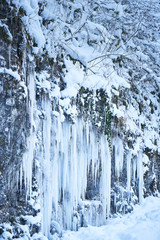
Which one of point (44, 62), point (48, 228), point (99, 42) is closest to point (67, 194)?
point (48, 228)

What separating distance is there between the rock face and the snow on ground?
0.21 meters

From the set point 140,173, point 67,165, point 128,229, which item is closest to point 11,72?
point 67,165

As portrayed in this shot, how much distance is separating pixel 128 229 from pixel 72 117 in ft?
6.98

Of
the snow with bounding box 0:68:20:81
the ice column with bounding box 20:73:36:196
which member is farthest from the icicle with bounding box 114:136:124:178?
the snow with bounding box 0:68:20:81

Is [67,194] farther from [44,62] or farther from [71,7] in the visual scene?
[71,7]

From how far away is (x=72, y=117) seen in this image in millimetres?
3893

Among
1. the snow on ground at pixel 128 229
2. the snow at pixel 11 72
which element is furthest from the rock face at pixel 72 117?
the snow on ground at pixel 128 229

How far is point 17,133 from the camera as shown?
9.18 ft

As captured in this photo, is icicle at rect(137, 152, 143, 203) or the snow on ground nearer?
the snow on ground

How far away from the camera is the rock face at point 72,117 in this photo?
2771mm

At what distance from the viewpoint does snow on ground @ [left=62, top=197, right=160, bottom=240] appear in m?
3.54

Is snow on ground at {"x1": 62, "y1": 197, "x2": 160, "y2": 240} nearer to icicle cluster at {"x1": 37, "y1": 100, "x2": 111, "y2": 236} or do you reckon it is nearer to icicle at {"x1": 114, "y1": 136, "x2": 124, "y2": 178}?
icicle cluster at {"x1": 37, "y1": 100, "x2": 111, "y2": 236}

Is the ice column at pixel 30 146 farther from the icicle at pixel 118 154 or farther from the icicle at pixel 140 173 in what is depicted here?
the icicle at pixel 140 173

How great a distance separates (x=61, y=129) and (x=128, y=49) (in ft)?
12.2
